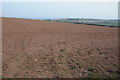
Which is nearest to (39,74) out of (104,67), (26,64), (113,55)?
(26,64)

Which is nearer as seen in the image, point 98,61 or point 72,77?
point 72,77

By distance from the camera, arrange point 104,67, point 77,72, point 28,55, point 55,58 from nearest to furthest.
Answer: point 77,72 < point 104,67 < point 55,58 < point 28,55

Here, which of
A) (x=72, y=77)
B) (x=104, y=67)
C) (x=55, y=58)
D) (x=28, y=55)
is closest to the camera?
→ (x=72, y=77)

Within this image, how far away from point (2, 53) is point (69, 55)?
9.78ft

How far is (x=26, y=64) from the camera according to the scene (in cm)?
442

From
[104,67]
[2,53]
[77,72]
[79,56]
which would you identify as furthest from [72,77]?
[2,53]

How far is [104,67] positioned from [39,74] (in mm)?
2100

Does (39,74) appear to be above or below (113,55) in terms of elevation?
below

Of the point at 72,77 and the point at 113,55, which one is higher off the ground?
the point at 113,55

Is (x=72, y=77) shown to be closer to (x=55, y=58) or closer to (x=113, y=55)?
(x=55, y=58)

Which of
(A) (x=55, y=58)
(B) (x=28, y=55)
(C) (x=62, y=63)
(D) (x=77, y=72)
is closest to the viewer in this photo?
(D) (x=77, y=72)

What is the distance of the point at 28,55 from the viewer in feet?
17.4

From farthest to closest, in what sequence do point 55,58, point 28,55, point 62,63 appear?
point 28,55 < point 55,58 < point 62,63

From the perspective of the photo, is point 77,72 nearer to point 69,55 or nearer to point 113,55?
point 69,55
